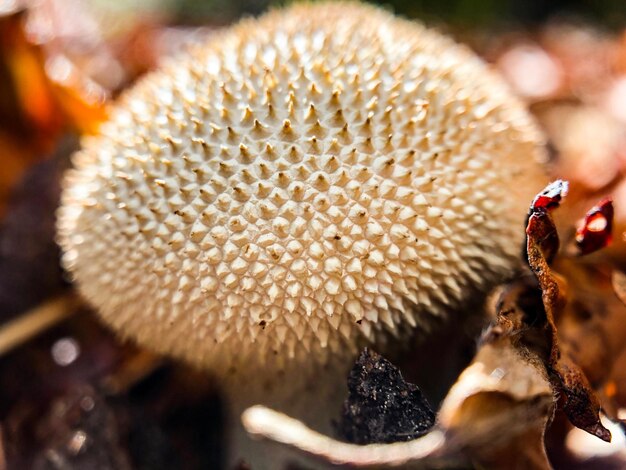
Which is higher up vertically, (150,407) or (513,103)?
(513,103)

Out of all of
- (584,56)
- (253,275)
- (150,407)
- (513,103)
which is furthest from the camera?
(584,56)

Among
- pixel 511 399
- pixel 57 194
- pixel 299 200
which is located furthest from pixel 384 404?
pixel 57 194

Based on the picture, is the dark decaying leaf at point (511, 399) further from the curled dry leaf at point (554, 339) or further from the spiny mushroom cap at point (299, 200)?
the spiny mushroom cap at point (299, 200)

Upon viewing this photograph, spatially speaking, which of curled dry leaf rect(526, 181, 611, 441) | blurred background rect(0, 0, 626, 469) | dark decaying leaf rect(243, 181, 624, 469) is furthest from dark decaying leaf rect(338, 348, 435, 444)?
blurred background rect(0, 0, 626, 469)

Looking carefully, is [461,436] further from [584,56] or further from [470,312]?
[584,56]

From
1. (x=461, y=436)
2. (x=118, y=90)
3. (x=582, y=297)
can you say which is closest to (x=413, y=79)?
(x=582, y=297)

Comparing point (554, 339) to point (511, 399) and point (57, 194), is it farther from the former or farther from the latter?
point (57, 194)

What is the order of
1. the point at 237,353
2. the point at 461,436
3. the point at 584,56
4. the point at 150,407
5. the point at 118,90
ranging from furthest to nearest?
the point at 584,56 < the point at 118,90 < the point at 150,407 < the point at 237,353 < the point at 461,436
